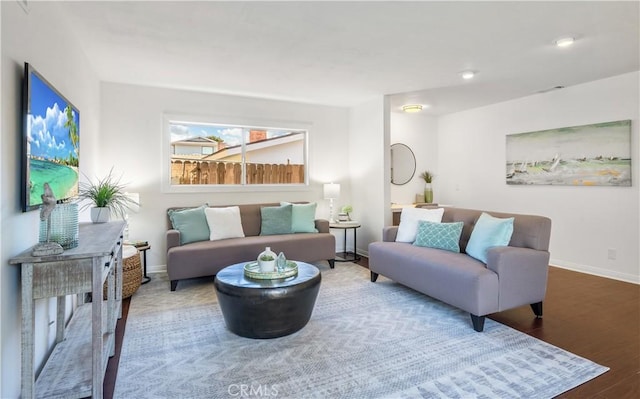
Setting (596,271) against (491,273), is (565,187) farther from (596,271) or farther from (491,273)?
(491,273)

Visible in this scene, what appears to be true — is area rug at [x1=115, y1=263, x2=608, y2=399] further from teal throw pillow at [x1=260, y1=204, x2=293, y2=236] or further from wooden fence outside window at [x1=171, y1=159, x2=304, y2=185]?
wooden fence outside window at [x1=171, y1=159, x2=304, y2=185]

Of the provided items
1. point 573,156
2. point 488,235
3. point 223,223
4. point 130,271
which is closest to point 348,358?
point 488,235

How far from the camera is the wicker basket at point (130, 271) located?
3.36 meters

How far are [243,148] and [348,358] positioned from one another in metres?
3.66

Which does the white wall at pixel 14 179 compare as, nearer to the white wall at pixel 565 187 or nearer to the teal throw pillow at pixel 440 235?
the teal throw pillow at pixel 440 235

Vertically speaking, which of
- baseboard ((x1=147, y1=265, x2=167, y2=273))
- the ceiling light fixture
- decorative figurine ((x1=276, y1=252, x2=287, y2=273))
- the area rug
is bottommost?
the area rug

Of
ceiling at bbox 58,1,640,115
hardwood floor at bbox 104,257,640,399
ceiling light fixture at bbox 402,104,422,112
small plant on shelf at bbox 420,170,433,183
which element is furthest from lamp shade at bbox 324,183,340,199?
hardwood floor at bbox 104,257,640,399

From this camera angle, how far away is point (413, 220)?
3840mm

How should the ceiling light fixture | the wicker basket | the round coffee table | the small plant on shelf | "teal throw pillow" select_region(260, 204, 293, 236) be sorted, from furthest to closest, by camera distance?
the small plant on shelf < the ceiling light fixture < "teal throw pillow" select_region(260, 204, 293, 236) < the wicker basket < the round coffee table

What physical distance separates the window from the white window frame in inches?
0.6

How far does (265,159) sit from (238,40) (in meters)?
2.42

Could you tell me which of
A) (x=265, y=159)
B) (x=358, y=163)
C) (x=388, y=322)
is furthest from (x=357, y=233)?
(x=388, y=322)

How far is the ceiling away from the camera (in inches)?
98.0

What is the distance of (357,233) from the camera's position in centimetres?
561
